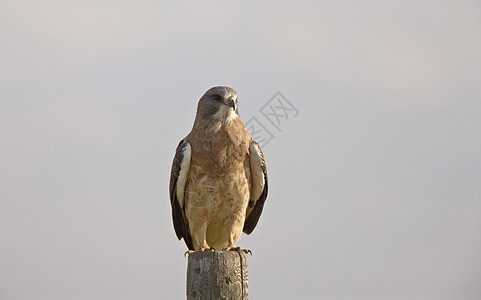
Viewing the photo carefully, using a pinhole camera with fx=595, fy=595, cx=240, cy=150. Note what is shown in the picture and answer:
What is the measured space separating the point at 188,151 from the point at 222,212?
0.88 metres

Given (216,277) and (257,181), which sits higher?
(257,181)

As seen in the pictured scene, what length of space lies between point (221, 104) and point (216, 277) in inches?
111

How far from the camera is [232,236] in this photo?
7492 mm

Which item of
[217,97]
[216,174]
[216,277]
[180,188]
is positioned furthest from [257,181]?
[216,277]

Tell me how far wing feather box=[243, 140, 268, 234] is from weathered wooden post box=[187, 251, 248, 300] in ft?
7.29

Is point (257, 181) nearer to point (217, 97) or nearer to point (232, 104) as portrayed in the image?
point (232, 104)

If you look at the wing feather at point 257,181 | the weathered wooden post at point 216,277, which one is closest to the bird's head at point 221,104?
the wing feather at point 257,181

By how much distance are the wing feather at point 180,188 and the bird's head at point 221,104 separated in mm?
508

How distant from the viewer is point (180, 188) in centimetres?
755

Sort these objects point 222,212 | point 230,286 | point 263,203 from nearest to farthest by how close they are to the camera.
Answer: point 230,286 < point 222,212 < point 263,203

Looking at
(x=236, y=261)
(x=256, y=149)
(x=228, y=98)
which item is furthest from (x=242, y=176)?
(x=236, y=261)

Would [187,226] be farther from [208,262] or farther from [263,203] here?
[208,262]

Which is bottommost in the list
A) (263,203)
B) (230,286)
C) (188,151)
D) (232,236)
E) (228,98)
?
(230,286)

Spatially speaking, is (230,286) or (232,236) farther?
(232,236)
